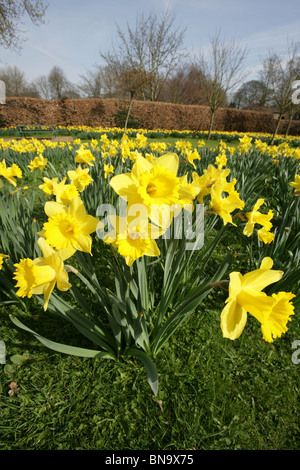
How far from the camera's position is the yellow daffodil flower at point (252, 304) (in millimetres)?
843

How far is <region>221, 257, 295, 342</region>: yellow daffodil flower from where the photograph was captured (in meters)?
0.84

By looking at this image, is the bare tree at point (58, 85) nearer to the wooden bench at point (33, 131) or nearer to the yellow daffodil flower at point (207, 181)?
the wooden bench at point (33, 131)

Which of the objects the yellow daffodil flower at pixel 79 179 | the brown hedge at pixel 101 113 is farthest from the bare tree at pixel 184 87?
the yellow daffodil flower at pixel 79 179

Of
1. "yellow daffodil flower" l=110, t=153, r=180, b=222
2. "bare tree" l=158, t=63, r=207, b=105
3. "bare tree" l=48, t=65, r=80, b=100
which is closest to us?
"yellow daffodil flower" l=110, t=153, r=180, b=222

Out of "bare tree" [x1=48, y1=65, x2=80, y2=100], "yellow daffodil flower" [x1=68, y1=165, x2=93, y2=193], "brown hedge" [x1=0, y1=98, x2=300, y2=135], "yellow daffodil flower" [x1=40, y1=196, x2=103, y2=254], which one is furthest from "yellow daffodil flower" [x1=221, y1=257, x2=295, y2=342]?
"bare tree" [x1=48, y1=65, x2=80, y2=100]

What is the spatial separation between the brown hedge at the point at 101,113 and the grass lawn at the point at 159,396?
1962 centimetres

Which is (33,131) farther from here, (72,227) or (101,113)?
(72,227)

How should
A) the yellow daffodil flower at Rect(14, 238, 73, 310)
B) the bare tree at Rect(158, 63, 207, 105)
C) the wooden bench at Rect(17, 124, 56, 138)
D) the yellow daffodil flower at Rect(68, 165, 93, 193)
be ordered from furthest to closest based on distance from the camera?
1. the bare tree at Rect(158, 63, 207, 105)
2. the wooden bench at Rect(17, 124, 56, 138)
3. the yellow daffodil flower at Rect(68, 165, 93, 193)
4. the yellow daffodil flower at Rect(14, 238, 73, 310)

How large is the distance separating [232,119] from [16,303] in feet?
84.0

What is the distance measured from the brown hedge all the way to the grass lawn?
64.4ft

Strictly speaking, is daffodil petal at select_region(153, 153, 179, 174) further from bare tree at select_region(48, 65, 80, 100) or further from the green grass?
bare tree at select_region(48, 65, 80, 100)

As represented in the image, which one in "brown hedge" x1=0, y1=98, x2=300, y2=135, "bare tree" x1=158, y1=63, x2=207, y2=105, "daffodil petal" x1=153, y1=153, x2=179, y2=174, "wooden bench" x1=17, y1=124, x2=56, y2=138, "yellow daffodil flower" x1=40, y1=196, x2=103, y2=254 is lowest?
"yellow daffodil flower" x1=40, y1=196, x2=103, y2=254

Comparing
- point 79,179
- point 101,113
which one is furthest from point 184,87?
point 79,179
